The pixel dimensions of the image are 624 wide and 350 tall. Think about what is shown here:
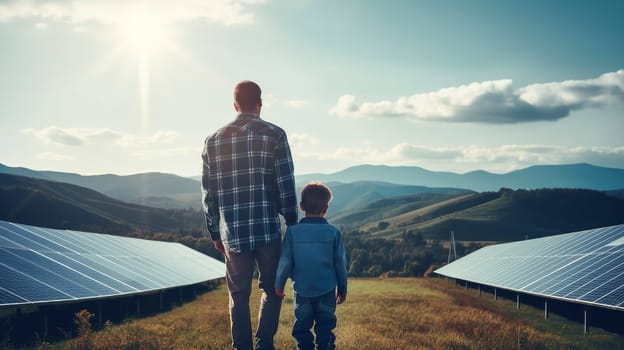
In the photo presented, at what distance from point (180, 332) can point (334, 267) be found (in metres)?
6.32

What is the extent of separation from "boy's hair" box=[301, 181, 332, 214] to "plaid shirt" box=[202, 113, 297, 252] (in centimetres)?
22

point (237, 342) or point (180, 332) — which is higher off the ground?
point (237, 342)

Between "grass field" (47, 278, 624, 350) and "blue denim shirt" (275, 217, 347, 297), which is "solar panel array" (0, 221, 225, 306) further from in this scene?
"blue denim shirt" (275, 217, 347, 297)

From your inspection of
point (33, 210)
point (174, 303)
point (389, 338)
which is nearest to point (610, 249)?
point (389, 338)

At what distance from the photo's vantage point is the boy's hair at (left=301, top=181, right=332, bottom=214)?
6191 millimetres

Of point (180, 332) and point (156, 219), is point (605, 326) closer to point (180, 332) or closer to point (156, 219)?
point (180, 332)

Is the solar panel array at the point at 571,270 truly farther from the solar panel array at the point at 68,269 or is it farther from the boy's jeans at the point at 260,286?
the solar panel array at the point at 68,269

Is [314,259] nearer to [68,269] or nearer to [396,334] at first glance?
[396,334]

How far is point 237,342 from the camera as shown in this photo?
20.0 feet

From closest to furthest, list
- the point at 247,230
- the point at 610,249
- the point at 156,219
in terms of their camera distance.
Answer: the point at 247,230 → the point at 610,249 → the point at 156,219

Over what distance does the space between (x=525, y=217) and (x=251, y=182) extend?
162623mm

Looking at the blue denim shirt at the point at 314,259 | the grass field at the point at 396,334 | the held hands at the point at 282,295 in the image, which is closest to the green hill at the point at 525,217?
the grass field at the point at 396,334

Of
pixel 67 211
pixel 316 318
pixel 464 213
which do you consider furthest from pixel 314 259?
pixel 464 213

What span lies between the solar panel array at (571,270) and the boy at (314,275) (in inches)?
349
